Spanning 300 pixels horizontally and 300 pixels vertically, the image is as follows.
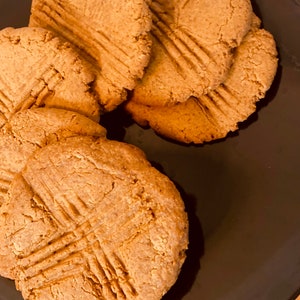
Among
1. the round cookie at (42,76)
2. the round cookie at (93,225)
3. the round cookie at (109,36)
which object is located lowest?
the round cookie at (93,225)

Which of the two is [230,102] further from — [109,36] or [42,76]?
[42,76]

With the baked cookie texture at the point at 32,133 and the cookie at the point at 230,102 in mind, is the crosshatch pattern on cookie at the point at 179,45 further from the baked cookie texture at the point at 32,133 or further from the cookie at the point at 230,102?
the baked cookie texture at the point at 32,133

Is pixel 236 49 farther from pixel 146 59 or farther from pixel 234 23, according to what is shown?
pixel 146 59

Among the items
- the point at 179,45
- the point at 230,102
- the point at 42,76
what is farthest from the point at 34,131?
the point at 230,102

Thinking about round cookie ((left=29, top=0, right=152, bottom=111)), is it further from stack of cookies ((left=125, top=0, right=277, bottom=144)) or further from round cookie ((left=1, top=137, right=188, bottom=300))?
round cookie ((left=1, top=137, right=188, bottom=300))

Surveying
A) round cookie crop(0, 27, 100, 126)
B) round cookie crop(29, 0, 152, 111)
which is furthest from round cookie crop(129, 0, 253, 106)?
round cookie crop(0, 27, 100, 126)

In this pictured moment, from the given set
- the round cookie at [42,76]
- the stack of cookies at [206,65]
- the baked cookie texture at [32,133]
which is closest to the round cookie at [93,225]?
the baked cookie texture at [32,133]

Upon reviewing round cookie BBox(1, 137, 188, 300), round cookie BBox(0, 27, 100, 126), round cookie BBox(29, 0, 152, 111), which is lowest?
round cookie BBox(1, 137, 188, 300)
